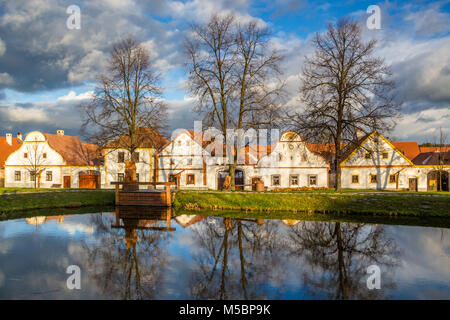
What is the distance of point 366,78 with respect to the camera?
810 inches

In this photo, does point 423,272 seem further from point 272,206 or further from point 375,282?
point 272,206

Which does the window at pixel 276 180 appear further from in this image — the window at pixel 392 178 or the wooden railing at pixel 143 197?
the wooden railing at pixel 143 197

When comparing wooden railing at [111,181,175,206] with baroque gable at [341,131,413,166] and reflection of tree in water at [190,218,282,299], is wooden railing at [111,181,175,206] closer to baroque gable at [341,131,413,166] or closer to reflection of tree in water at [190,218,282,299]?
reflection of tree in water at [190,218,282,299]

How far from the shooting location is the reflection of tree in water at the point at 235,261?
237 inches

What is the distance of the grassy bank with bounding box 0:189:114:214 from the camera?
18109 millimetres

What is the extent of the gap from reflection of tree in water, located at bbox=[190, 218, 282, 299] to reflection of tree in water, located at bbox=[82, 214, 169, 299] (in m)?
0.94

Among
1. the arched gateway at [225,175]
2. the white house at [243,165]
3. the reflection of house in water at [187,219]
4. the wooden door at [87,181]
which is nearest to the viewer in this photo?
the reflection of house in water at [187,219]

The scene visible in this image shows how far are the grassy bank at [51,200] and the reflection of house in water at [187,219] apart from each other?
26.8ft

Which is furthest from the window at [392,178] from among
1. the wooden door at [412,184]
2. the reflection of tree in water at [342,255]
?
the reflection of tree in water at [342,255]

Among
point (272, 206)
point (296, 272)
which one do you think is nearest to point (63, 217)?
point (272, 206)

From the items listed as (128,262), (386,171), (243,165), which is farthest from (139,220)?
(386,171)

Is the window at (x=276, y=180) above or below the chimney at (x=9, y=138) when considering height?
below

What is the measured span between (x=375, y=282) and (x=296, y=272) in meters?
1.63

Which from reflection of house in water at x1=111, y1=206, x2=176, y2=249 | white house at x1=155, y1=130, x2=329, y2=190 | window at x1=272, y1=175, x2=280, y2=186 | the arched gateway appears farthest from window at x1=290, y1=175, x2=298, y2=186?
reflection of house in water at x1=111, y1=206, x2=176, y2=249
